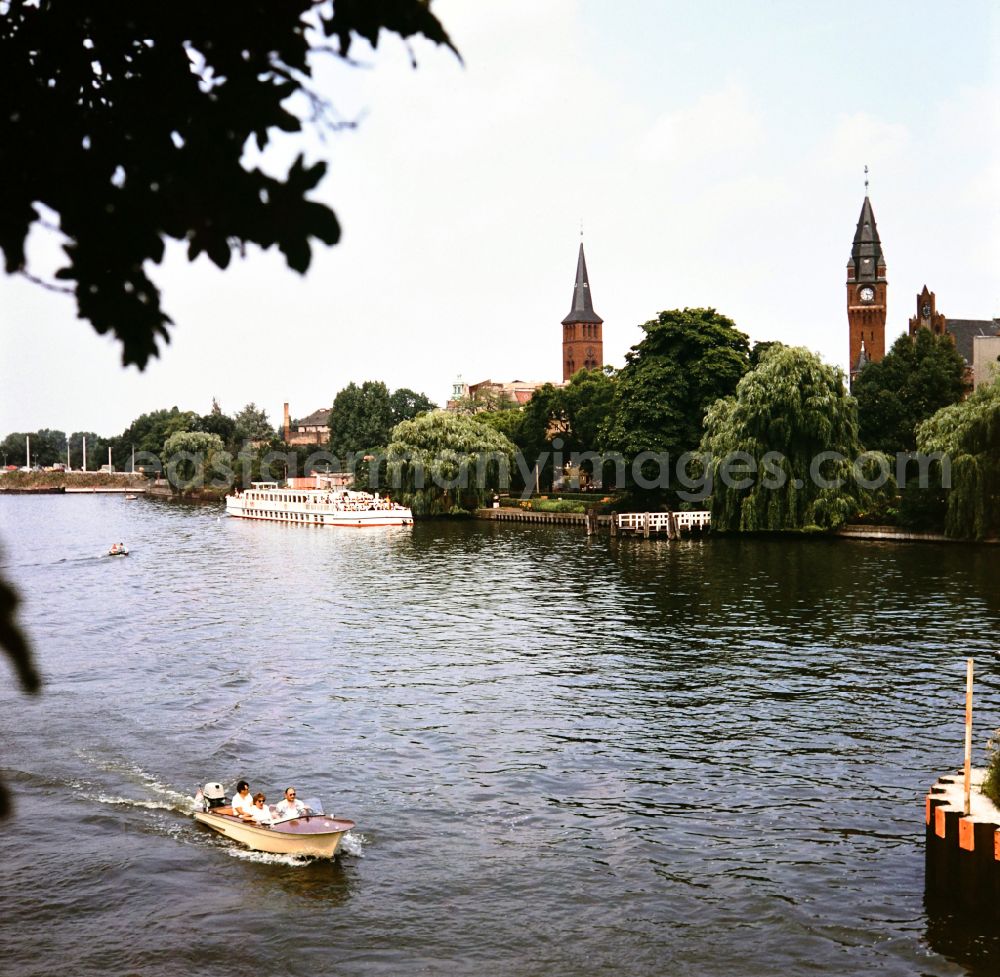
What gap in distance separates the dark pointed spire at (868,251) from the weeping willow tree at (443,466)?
76836mm

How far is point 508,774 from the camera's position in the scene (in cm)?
2870

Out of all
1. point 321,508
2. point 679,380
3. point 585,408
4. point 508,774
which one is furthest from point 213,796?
point 585,408

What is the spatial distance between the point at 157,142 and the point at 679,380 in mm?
87353

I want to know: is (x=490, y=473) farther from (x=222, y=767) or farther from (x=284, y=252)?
(x=284, y=252)

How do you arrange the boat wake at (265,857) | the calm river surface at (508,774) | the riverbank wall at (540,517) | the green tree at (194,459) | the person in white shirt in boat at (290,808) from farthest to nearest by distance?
the green tree at (194,459)
the riverbank wall at (540,517)
the person in white shirt in boat at (290,808)
the boat wake at (265,857)
the calm river surface at (508,774)

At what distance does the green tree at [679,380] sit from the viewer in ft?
301

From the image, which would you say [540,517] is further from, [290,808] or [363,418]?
[363,418]

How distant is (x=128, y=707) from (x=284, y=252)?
107 ft

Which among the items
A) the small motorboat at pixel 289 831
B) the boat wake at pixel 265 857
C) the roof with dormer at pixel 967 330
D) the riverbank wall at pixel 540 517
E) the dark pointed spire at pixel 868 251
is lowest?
the boat wake at pixel 265 857

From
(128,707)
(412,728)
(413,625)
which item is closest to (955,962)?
(412,728)

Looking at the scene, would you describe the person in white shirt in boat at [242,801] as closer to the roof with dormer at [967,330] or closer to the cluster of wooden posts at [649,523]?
the cluster of wooden posts at [649,523]

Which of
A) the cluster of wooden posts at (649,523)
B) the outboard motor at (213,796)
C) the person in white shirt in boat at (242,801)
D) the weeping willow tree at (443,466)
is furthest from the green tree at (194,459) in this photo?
the person in white shirt in boat at (242,801)

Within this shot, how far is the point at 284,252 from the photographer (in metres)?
5.71

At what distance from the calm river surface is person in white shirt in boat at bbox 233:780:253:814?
859 millimetres
